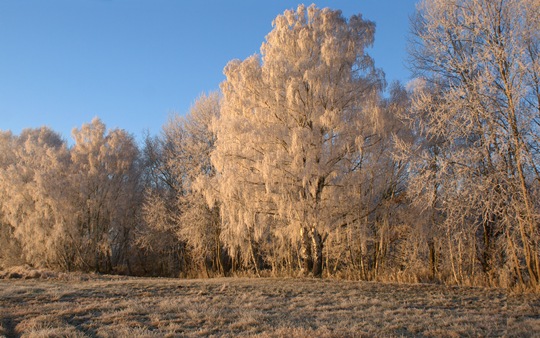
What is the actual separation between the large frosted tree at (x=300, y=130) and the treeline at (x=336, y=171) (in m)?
0.06

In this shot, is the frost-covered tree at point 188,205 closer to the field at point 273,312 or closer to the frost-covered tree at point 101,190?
the frost-covered tree at point 101,190

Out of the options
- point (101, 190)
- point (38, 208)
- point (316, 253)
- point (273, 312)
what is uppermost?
point (101, 190)

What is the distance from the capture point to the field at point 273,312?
710 centimetres

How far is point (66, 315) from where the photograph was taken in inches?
346

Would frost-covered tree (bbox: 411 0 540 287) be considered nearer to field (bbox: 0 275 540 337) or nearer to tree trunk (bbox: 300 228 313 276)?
field (bbox: 0 275 540 337)

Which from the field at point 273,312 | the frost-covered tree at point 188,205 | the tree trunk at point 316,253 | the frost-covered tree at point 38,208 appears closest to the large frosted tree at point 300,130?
the tree trunk at point 316,253

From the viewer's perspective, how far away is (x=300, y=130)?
628 inches

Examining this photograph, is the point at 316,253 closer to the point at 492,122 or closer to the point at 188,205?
the point at 492,122

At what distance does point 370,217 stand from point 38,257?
879 inches

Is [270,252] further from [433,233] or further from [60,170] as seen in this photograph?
[60,170]

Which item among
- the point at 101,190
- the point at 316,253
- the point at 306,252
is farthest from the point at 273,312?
the point at 101,190

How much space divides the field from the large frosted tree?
400 centimetres

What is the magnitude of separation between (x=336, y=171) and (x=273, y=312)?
26.6ft

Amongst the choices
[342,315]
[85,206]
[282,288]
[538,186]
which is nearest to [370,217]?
[282,288]
